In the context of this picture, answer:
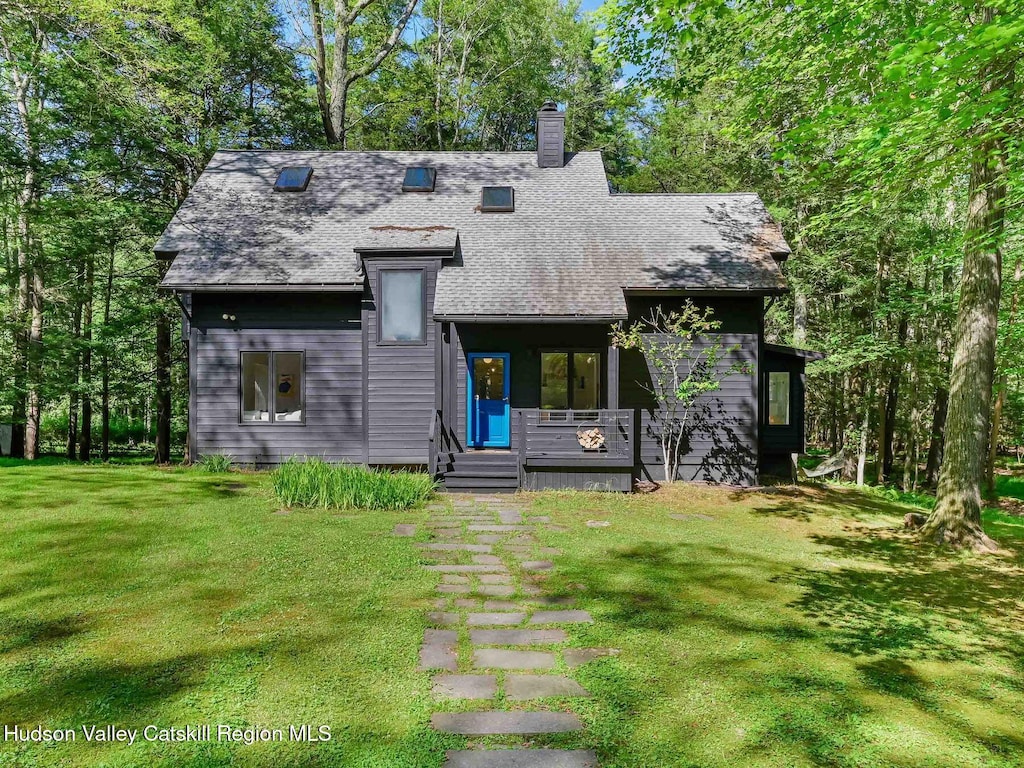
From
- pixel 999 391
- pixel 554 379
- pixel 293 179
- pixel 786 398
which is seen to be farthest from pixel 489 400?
pixel 999 391

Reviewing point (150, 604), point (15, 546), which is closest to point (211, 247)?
point (15, 546)

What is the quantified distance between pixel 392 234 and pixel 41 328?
984cm

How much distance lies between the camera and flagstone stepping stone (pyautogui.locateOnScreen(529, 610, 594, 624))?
4367 mm

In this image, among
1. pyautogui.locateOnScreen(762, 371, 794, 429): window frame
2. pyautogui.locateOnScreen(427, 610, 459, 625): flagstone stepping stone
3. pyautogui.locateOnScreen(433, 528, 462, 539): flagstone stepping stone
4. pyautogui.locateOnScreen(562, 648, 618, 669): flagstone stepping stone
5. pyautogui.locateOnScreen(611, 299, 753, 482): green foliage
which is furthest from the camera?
pyautogui.locateOnScreen(762, 371, 794, 429): window frame

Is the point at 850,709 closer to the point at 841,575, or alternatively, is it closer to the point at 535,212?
the point at 841,575

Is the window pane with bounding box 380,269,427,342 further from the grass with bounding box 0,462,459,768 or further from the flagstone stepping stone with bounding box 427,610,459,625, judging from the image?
the flagstone stepping stone with bounding box 427,610,459,625

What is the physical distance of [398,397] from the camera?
36.9 ft

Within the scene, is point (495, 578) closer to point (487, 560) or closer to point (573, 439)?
point (487, 560)

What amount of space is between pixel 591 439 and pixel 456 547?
13.3ft

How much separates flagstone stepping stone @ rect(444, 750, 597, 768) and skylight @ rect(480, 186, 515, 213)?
1155 cm

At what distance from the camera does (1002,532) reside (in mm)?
8414

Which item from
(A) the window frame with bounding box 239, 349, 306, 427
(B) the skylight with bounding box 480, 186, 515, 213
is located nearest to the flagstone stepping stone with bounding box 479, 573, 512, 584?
(A) the window frame with bounding box 239, 349, 306, 427

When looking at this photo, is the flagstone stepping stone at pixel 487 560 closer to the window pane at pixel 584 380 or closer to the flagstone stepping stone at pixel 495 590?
the flagstone stepping stone at pixel 495 590

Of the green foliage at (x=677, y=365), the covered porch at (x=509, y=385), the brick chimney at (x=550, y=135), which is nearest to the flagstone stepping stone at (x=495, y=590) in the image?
the covered porch at (x=509, y=385)
